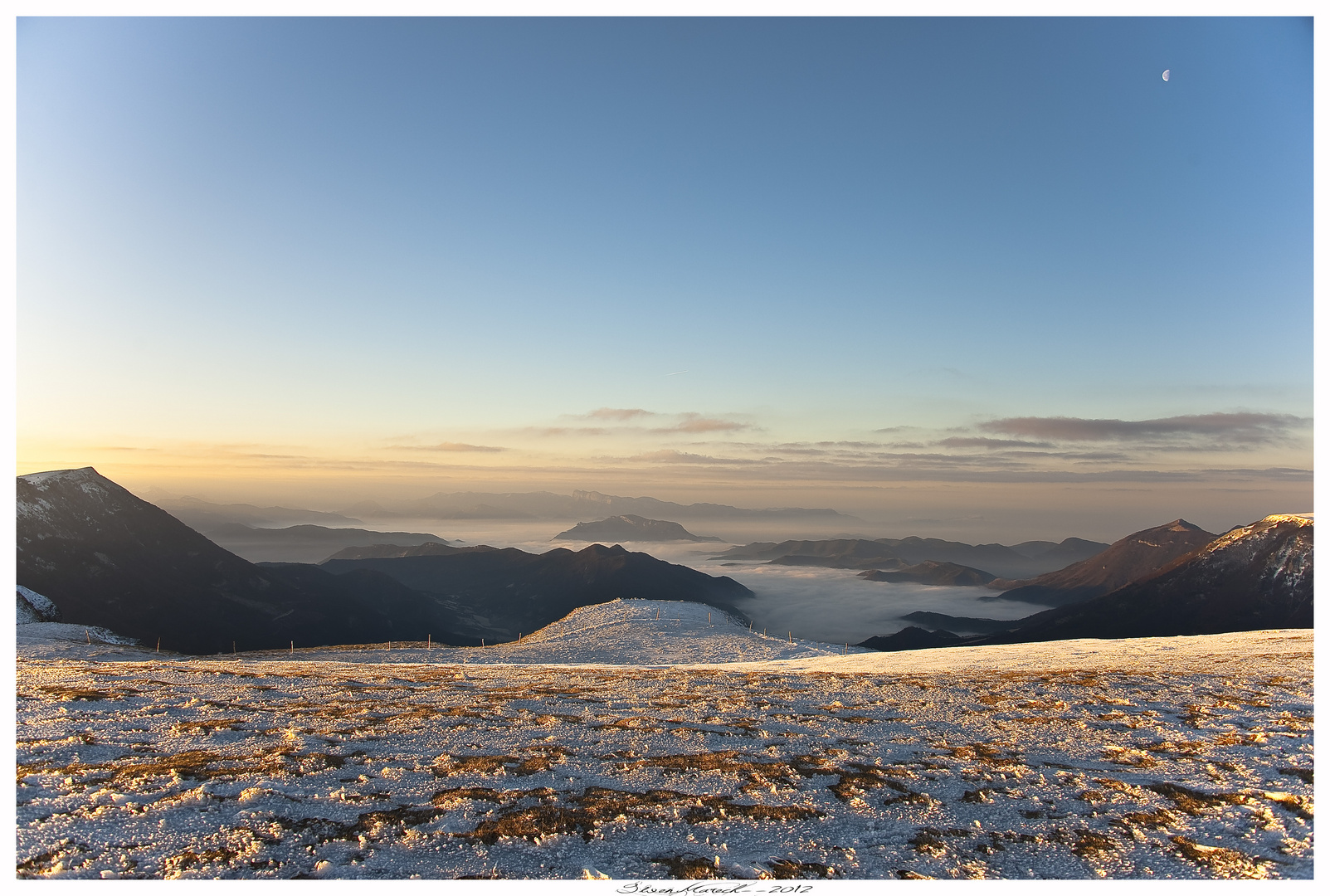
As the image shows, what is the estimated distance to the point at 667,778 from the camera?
43.3 ft

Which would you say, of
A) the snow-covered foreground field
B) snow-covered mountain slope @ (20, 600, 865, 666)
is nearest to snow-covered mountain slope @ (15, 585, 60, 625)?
snow-covered mountain slope @ (20, 600, 865, 666)

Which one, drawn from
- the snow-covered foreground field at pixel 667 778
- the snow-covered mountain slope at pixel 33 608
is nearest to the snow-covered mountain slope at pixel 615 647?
the snow-covered foreground field at pixel 667 778

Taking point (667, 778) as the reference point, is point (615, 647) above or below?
below

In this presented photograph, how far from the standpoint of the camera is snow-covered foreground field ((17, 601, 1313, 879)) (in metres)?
10.0

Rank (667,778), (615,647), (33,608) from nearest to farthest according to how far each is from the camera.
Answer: (667,778), (615,647), (33,608)

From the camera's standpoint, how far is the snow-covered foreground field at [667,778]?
394 inches

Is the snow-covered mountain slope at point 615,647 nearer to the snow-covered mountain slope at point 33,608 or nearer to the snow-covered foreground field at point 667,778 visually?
the snow-covered foreground field at point 667,778

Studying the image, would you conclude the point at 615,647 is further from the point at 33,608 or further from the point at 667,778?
the point at 33,608

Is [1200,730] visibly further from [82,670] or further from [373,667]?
[82,670]

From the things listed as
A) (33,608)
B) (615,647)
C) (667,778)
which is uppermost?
(667,778)

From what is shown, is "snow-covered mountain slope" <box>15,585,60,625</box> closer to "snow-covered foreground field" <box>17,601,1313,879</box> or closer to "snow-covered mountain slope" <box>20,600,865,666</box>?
"snow-covered mountain slope" <box>20,600,865,666</box>

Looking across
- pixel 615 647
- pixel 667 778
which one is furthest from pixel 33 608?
pixel 667 778

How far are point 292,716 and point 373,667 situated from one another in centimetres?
1436
